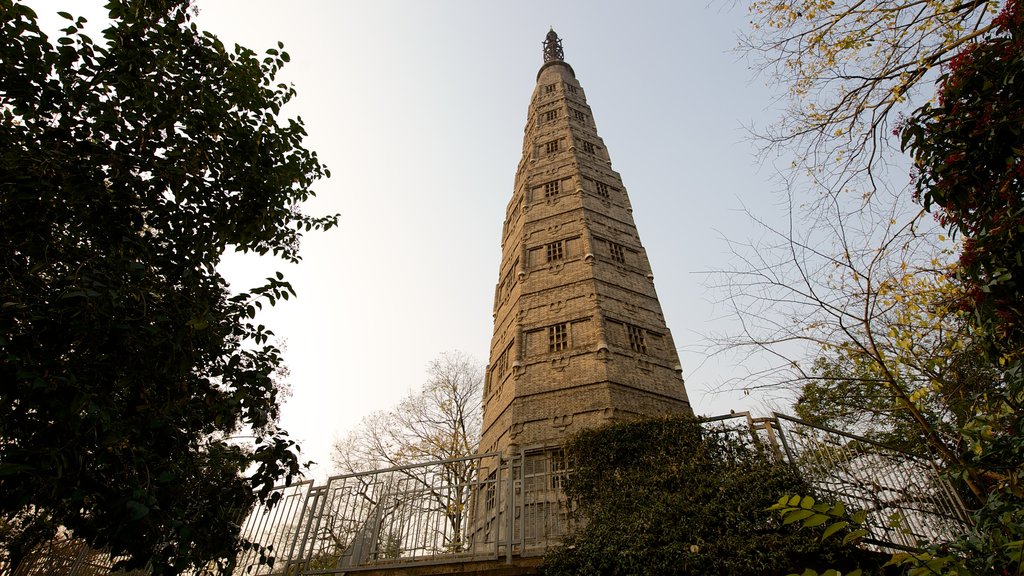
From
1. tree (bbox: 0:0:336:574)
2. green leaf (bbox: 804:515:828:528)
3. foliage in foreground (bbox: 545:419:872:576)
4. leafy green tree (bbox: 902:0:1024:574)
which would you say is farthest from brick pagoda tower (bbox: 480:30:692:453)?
green leaf (bbox: 804:515:828:528)

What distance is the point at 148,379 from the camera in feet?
14.6

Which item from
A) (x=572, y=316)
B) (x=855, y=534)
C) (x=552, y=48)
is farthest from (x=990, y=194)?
(x=552, y=48)

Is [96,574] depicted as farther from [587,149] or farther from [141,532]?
[587,149]

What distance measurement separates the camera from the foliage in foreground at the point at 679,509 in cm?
693

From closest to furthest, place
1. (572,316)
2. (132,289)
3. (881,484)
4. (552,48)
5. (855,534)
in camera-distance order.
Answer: (855,534)
(132,289)
(881,484)
(572,316)
(552,48)

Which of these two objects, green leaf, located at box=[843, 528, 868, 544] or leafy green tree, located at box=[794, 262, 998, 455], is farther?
leafy green tree, located at box=[794, 262, 998, 455]

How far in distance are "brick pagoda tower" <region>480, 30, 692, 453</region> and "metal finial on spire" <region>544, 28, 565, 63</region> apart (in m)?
13.4

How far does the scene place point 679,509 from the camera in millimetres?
7918

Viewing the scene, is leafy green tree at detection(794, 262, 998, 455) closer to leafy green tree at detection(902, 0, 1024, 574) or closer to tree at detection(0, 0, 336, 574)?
leafy green tree at detection(902, 0, 1024, 574)

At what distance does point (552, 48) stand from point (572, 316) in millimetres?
25928

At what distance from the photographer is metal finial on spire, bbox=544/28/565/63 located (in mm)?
33656

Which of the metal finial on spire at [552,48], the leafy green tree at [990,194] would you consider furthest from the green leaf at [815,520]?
the metal finial on spire at [552,48]

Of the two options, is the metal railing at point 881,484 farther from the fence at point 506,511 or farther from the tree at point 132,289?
the tree at point 132,289

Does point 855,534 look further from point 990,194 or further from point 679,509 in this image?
point 679,509
